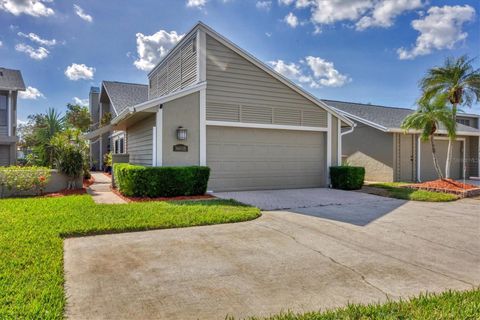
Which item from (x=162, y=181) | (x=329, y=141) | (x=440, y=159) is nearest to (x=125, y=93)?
(x=162, y=181)

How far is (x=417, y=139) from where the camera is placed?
1645 cm

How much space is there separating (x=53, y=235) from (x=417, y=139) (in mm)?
17140

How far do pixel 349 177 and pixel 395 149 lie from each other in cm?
557

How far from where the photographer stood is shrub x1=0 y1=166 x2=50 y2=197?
946 cm

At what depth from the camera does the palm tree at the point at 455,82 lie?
11.7m

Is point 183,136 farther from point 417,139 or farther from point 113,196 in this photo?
point 417,139

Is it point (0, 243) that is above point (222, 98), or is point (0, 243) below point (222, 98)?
below

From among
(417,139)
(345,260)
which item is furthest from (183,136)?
(417,139)

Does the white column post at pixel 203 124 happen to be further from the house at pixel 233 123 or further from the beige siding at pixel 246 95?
the beige siding at pixel 246 95

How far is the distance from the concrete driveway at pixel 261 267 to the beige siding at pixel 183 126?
4.66 m

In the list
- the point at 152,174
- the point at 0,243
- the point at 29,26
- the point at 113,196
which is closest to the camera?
the point at 0,243

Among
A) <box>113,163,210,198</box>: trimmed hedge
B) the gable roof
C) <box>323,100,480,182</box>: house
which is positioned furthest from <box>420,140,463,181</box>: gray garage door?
<box>113,163,210,198</box>: trimmed hedge

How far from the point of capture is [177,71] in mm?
12586

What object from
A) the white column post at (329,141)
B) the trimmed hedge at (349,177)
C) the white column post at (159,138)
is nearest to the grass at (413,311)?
the white column post at (159,138)
